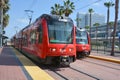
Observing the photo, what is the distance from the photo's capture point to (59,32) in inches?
692

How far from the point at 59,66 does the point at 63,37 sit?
2.10 m

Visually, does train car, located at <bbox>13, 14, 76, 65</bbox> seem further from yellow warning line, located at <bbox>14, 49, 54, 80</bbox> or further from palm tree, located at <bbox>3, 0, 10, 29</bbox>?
palm tree, located at <bbox>3, 0, 10, 29</bbox>

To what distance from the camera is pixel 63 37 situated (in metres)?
17.6

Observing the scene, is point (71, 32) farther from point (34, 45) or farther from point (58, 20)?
point (34, 45)

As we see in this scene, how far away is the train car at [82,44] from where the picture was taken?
2609 cm

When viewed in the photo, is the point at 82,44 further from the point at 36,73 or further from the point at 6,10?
the point at 6,10

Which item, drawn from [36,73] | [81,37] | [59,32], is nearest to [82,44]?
[81,37]

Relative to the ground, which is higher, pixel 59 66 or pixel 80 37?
pixel 80 37

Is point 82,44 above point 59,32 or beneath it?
beneath

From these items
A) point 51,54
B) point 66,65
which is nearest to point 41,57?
point 51,54

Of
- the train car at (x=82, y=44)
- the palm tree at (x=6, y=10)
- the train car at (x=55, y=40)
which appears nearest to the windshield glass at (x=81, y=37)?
the train car at (x=82, y=44)

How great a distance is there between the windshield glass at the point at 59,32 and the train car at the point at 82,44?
813 cm

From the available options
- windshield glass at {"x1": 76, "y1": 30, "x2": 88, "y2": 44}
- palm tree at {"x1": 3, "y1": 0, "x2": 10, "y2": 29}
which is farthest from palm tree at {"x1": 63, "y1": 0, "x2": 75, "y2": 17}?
windshield glass at {"x1": 76, "y1": 30, "x2": 88, "y2": 44}

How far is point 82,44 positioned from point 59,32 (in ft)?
30.0
